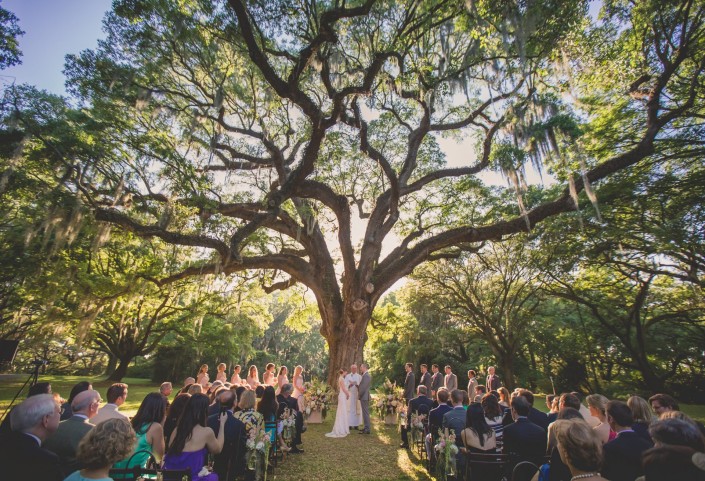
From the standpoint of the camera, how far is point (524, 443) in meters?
3.62

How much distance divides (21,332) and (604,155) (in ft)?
121

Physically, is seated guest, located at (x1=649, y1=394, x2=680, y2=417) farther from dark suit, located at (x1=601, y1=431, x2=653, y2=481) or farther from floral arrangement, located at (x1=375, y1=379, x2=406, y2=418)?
floral arrangement, located at (x1=375, y1=379, x2=406, y2=418)

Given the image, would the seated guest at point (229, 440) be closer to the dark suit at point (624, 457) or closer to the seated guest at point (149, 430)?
the seated guest at point (149, 430)

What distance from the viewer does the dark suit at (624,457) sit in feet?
8.83

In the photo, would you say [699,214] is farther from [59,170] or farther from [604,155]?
[59,170]

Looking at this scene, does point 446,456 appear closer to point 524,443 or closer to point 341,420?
point 524,443

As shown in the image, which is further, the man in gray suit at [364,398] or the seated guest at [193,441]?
the man in gray suit at [364,398]

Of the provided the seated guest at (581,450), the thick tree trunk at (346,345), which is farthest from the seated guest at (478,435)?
the thick tree trunk at (346,345)

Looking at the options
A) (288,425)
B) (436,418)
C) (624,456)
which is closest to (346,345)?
(288,425)

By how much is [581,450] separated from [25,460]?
150 inches

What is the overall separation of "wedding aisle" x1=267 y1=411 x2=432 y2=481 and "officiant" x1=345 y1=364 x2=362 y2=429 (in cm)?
87

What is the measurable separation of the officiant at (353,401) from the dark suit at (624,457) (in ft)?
23.0

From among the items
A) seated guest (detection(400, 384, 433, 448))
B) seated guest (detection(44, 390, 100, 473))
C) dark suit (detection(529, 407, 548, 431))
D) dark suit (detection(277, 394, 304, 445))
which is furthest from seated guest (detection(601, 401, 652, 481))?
dark suit (detection(277, 394, 304, 445))

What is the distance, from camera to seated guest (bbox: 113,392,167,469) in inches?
120
